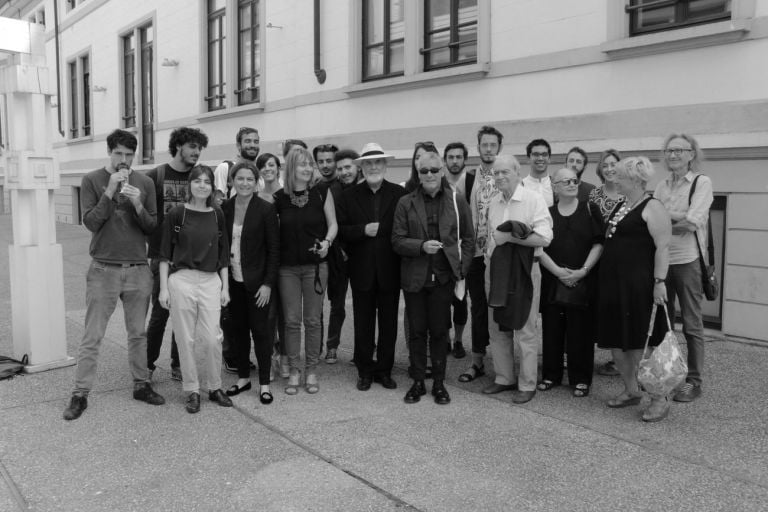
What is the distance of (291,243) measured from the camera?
17.8ft

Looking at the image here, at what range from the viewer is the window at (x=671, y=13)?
699cm

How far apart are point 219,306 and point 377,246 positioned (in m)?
1.24

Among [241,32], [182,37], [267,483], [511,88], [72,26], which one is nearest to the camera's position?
[267,483]

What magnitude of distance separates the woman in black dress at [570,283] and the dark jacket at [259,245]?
1.97m

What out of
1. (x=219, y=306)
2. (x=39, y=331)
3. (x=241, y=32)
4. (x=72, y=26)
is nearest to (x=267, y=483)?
(x=219, y=306)

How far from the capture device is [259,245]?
529cm

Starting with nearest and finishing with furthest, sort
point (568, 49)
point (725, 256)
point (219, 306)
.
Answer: point (219, 306), point (725, 256), point (568, 49)

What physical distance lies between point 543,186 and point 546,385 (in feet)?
5.34

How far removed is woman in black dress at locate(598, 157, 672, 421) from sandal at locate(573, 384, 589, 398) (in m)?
0.31

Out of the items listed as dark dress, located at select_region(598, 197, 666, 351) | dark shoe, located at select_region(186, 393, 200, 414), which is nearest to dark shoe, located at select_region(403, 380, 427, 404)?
dark dress, located at select_region(598, 197, 666, 351)

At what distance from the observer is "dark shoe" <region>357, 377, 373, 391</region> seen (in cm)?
561

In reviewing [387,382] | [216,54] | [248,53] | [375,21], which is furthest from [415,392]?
[216,54]

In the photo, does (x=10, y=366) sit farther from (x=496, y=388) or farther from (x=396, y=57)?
(x=396, y=57)

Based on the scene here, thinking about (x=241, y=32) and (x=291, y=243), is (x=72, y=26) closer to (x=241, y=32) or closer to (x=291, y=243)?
(x=241, y=32)
